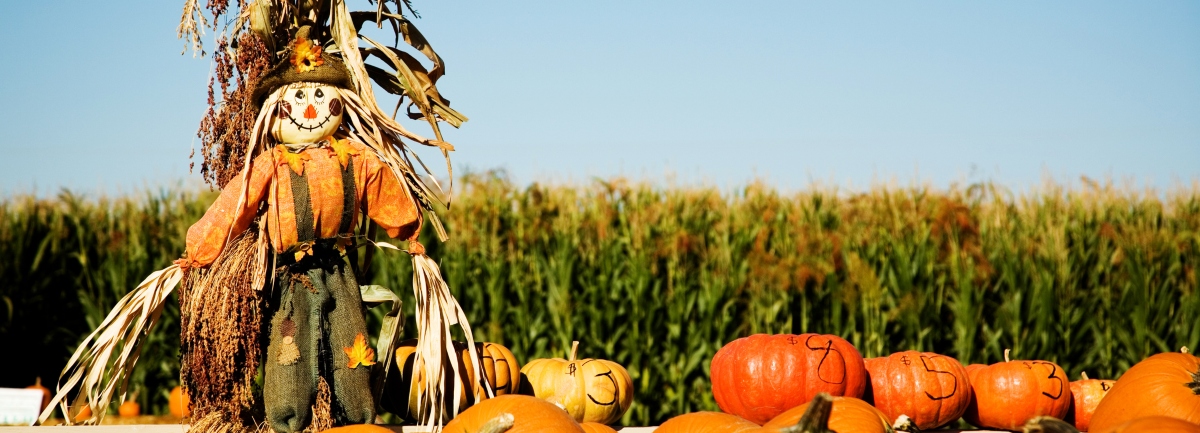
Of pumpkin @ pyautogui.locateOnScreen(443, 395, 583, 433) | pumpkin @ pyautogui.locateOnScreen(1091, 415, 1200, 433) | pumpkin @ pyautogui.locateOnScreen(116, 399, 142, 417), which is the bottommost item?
pumpkin @ pyautogui.locateOnScreen(116, 399, 142, 417)

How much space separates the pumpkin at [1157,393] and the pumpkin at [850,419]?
33.0 inches

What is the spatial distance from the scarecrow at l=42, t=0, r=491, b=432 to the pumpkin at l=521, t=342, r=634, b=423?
0.41m

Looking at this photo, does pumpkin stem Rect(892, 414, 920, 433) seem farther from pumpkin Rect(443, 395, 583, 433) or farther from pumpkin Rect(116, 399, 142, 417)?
pumpkin Rect(116, 399, 142, 417)

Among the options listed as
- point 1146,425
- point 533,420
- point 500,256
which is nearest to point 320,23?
point 533,420

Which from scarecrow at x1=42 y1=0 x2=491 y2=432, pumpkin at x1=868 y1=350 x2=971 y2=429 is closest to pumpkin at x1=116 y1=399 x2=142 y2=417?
scarecrow at x1=42 y1=0 x2=491 y2=432

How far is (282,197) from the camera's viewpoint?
316 centimetres

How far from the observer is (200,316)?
3109mm

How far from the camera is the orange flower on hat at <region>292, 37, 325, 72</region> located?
3.29 meters

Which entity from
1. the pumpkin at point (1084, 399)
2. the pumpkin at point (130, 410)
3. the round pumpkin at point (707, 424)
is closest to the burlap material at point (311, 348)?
the round pumpkin at point (707, 424)

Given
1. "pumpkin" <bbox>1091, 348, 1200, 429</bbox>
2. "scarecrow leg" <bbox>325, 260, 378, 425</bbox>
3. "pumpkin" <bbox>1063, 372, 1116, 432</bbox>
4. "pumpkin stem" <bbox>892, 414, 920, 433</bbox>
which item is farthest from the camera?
"pumpkin" <bbox>1063, 372, 1116, 432</bbox>

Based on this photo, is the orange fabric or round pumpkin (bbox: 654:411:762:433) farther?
the orange fabric

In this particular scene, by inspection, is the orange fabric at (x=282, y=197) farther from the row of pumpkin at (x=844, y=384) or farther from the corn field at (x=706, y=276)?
the corn field at (x=706, y=276)

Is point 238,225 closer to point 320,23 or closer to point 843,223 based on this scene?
point 320,23

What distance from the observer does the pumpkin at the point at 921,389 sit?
354cm
